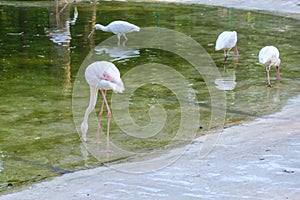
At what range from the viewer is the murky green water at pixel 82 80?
20.5 feet

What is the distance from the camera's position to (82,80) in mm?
9305

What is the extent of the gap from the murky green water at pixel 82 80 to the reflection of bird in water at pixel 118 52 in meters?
0.04

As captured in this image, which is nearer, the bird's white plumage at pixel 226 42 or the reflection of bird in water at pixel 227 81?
the reflection of bird in water at pixel 227 81

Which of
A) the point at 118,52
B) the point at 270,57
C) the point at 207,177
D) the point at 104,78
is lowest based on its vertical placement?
the point at 207,177

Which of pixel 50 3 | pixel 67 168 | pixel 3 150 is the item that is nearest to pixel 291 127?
pixel 67 168

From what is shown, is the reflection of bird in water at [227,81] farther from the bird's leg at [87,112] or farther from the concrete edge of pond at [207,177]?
the bird's leg at [87,112]

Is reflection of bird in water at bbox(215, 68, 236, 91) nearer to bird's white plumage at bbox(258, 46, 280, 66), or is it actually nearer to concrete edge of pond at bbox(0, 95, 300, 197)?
bird's white plumage at bbox(258, 46, 280, 66)

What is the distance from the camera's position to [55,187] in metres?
5.16

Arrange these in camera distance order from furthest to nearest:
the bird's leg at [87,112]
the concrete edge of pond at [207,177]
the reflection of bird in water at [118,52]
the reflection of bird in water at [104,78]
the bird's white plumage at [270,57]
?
the reflection of bird in water at [118,52] → the bird's white plumage at [270,57] → the bird's leg at [87,112] → the reflection of bird in water at [104,78] → the concrete edge of pond at [207,177]

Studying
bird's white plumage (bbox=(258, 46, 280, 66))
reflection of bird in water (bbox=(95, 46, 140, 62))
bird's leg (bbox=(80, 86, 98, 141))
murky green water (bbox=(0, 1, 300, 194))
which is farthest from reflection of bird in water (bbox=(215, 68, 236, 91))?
bird's leg (bbox=(80, 86, 98, 141))

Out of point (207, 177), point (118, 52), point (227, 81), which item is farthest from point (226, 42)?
point (207, 177)

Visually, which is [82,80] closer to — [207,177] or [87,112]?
[87,112]

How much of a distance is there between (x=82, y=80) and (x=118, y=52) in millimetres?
2414

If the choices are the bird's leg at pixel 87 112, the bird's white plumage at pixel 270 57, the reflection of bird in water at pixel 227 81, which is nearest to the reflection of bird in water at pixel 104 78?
the bird's leg at pixel 87 112
